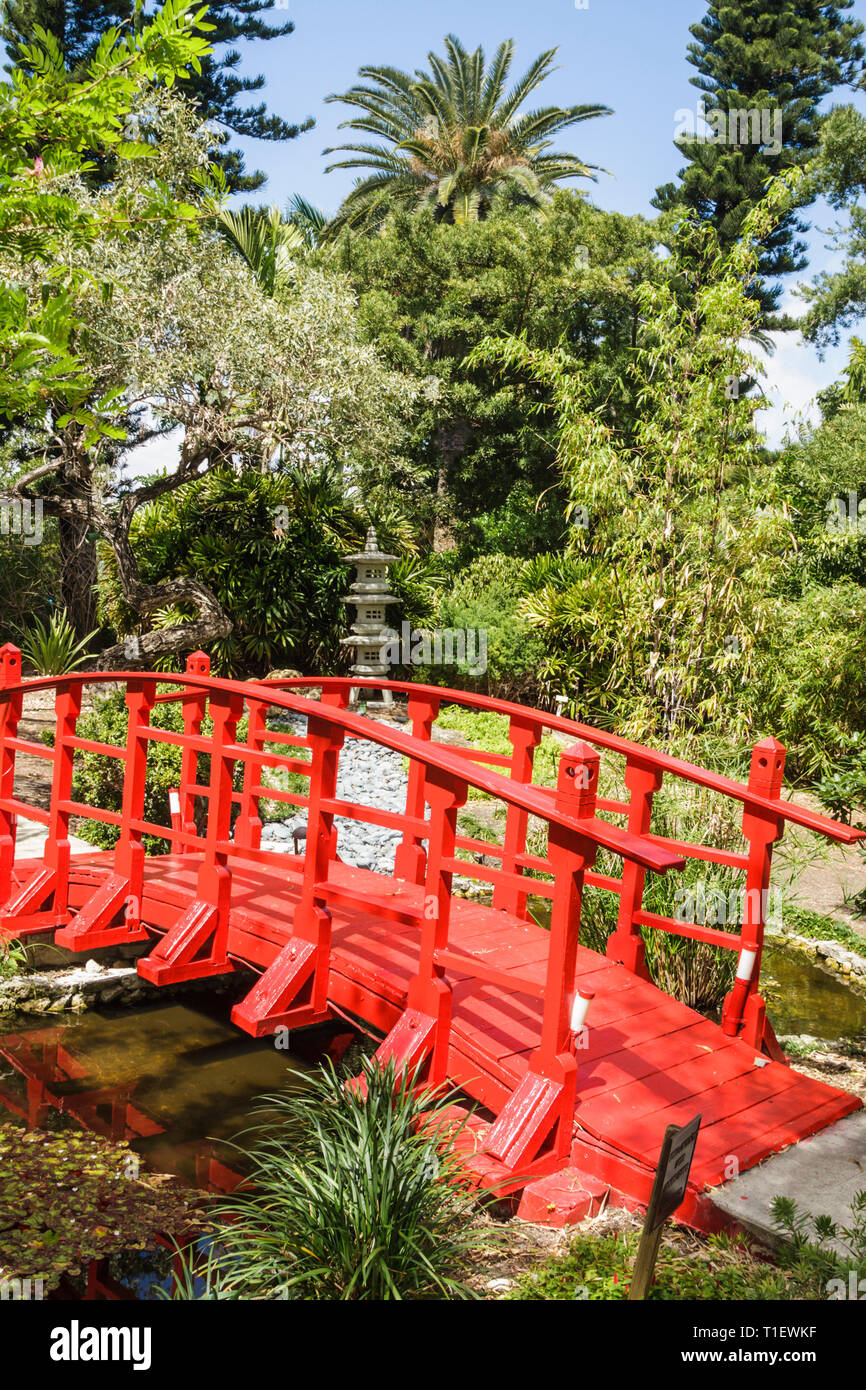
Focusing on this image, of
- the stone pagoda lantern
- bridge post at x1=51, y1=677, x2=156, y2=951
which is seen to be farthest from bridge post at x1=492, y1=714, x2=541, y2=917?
the stone pagoda lantern

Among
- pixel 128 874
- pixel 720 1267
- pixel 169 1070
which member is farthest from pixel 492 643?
pixel 720 1267

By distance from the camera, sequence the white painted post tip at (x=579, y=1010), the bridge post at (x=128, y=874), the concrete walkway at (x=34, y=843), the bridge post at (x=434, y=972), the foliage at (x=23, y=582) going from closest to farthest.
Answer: the white painted post tip at (x=579, y=1010) < the bridge post at (x=434, y=972) < the bridge post at (x=128, y=874) < the concrete walkway at (x=34, y=843) < the foliage at (x=23, y=582)

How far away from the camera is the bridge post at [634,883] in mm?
4945

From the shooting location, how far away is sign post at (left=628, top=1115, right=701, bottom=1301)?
259 centimetres

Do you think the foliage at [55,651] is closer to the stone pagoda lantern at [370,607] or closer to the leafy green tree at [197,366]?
the leafy green tree at [197,366]

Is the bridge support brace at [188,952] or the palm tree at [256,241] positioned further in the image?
the palm tree at [256,241]

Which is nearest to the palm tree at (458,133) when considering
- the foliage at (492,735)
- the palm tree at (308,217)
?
the palm tree at (308,217)

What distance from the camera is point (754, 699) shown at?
10398 mm

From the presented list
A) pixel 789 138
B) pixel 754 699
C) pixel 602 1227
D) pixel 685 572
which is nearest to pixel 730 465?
pixel 685 572

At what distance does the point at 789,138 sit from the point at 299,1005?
87.7 feet

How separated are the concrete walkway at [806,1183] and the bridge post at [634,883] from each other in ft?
4.16

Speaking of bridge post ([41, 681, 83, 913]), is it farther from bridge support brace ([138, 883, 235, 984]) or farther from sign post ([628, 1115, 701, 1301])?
sign post ([628, 1115, 701, 1301])

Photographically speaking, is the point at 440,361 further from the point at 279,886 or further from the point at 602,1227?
the point at 602,1227

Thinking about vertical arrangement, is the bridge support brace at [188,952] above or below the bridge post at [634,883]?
below
